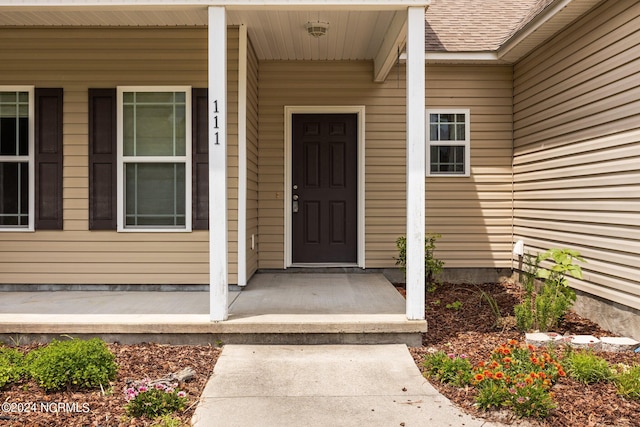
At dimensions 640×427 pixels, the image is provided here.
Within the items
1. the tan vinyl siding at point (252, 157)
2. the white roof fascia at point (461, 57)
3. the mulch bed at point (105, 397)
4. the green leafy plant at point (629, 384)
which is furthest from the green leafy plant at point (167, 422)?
the white roof fascia at point (461, 57)

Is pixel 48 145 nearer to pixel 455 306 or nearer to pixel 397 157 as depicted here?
pixel 397 157

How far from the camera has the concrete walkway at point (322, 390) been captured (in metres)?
2.96

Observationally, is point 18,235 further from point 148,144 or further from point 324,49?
point 324,49

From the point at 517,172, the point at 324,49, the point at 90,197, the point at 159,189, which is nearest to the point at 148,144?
the point at 159,189

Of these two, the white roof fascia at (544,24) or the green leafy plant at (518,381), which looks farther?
the white roof fascia at (544,24)

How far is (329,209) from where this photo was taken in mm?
6844

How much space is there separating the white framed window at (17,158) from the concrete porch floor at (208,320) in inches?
35.9

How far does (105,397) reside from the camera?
3.17 meters

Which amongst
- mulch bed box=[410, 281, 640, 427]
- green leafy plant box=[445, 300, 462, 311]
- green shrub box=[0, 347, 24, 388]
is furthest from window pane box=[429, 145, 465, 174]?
green shrub box=[0, 347, 24, 388]

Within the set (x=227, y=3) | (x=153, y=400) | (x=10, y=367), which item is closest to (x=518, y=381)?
(x=153, y=400)

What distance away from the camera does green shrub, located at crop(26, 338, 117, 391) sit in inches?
125

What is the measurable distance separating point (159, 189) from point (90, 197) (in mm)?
717

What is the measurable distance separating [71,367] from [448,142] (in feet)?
17.1

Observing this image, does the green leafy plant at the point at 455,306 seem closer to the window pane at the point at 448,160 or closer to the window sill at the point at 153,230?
the window pane at the point at 448,160
